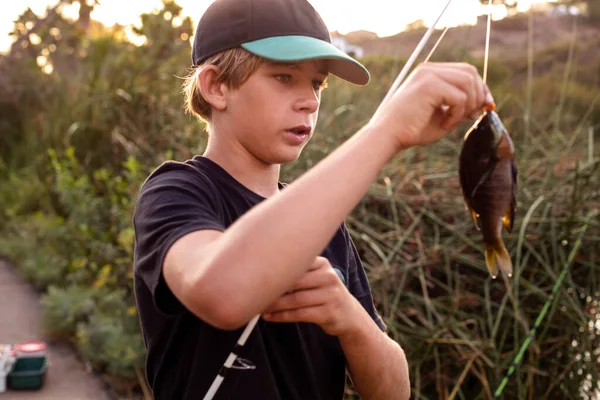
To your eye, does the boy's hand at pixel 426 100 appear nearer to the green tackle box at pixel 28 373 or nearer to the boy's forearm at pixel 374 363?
the boy's forearm at pixel 374 363

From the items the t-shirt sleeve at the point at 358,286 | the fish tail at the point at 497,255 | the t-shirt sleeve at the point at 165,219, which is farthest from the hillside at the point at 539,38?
the t-shirt sleeve at the point at 165,219

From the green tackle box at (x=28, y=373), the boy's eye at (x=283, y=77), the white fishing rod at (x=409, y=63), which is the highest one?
the white fishing rod at (x=409, y=63)

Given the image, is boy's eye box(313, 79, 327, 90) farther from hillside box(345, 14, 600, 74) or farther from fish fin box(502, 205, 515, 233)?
hillside box(345, 14, 600, 74)

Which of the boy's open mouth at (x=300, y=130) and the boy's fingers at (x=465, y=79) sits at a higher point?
the boy's fingers at (x=465, y=79)

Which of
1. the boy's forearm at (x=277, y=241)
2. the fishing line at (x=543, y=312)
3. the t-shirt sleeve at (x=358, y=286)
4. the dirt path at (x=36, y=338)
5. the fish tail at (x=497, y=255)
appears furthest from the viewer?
the dirt path at (x=36, y=338)

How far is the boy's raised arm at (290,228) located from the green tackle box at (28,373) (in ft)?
11.3

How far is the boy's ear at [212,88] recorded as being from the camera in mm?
1577

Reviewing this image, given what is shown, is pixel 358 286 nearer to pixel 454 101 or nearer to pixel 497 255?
pixel 497 255

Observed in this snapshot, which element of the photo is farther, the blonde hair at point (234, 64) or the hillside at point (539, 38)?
the hillside at point (539, 38)

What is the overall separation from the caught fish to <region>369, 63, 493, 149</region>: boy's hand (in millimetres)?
121

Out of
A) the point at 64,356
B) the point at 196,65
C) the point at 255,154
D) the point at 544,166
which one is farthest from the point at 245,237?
the point at 64,356

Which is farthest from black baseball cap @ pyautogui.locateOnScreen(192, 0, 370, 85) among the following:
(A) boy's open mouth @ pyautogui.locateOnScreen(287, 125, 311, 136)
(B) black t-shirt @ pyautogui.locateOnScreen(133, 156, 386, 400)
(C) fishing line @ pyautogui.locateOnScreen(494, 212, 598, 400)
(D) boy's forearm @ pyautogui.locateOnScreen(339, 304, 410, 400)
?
(C) fishing line @ pyautogui.locateOnScreen(494, 212, 598, 400)

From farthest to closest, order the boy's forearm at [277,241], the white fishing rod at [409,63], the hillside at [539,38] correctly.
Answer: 1. the hillside at [539,38]
2. the white fishing rod at [409,63]
3. the boy's forearm at [277,241]

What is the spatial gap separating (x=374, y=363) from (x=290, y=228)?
55cm
